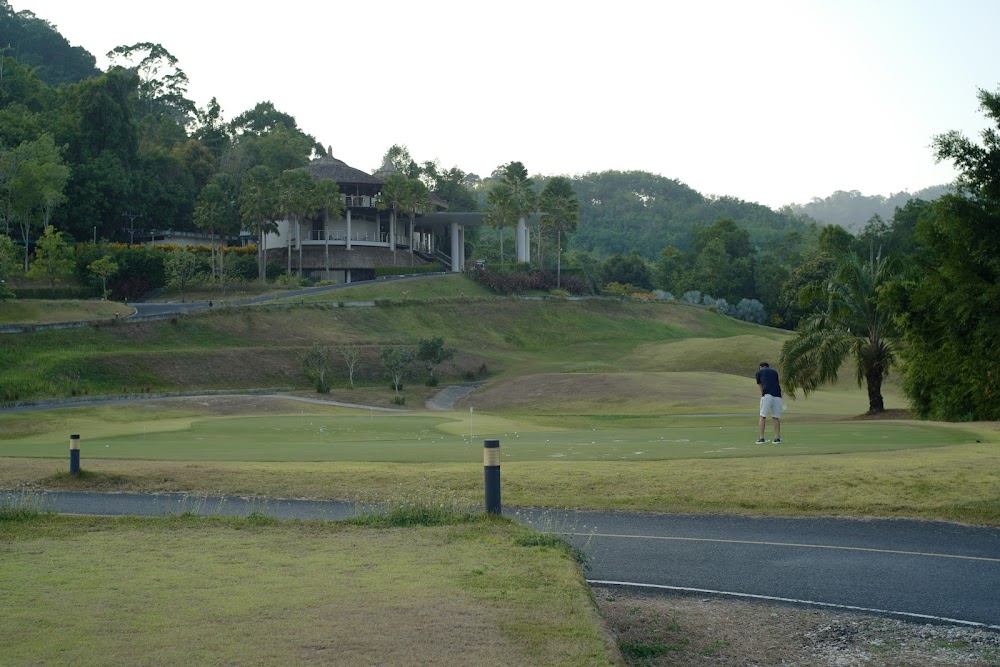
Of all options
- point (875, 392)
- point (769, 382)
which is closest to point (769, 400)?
point (769, 382)

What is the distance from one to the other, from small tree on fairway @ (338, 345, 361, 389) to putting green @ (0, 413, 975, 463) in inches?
1049

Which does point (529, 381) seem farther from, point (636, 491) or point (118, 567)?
point (118, 567)

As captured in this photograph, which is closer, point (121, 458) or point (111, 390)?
point (121, 458)

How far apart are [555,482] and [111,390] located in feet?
144

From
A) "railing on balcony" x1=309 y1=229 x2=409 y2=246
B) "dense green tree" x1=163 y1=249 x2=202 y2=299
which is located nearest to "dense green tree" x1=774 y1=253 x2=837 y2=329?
"railing on balcony" x1=309 y1=229 x2=409 y2=246

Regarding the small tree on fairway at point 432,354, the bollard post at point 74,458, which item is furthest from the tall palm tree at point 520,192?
the bollard post at point 74,458

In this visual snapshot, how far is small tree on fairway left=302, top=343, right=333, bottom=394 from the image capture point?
201 feet

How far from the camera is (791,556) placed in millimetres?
12922

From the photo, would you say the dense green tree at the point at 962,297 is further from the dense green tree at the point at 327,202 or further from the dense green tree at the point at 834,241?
the dense green tree at the point at 834,241

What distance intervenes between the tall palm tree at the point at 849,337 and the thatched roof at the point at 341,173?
252 ft

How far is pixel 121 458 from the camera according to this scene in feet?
79.9

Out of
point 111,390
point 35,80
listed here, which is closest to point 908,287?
point 111,390

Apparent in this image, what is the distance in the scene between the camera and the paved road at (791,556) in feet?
36.0

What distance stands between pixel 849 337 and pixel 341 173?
264ft
